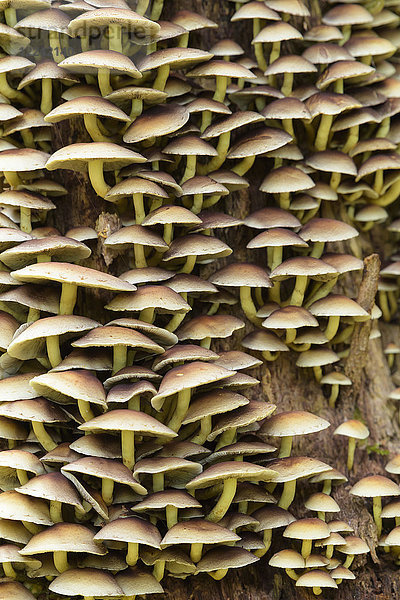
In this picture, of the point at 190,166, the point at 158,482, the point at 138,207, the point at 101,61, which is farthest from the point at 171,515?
the point at 101,61

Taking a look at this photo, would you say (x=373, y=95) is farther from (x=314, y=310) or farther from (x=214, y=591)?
(x=214, y=591)

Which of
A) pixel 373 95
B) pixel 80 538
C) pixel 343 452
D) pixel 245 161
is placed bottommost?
pixel 343 452

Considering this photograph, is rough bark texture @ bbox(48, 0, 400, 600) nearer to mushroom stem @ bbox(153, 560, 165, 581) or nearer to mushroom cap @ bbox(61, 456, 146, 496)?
mushroom stem @ bbox(153, 560, 165, 581)

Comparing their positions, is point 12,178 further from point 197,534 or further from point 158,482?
point 197,534

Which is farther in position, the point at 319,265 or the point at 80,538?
the point at 319,265

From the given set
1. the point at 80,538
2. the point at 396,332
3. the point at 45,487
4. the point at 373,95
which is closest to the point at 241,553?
the point at 80,538

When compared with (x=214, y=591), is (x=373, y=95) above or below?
above

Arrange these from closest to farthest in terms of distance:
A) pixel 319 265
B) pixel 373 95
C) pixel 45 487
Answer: pixel 45 487 → pixel 319 265 → pixel 373 95
